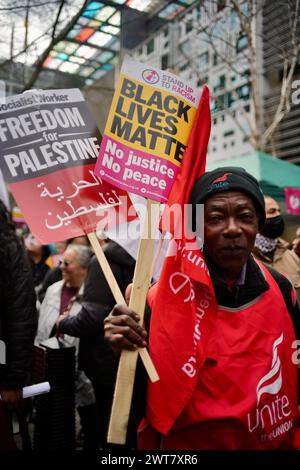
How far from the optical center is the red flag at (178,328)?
4.66 ft

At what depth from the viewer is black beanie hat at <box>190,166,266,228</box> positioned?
1.57m

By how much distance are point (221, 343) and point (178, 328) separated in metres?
0.17

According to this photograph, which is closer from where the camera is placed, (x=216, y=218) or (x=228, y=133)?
(x=216, y=218)

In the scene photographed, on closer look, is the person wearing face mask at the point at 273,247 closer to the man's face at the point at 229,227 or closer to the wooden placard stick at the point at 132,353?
the man's face at the point at 229,227

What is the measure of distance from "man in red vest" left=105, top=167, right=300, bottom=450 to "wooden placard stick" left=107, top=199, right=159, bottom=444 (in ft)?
0.19

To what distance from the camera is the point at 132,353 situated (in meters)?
1.41

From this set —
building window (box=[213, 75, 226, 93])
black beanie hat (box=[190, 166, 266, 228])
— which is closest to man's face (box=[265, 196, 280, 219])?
black beanie hat (box=[190, 166, 266, 228])

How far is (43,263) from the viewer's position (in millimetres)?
5078

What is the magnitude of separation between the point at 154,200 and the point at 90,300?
51.0 inches

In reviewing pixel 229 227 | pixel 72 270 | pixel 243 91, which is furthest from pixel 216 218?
pixel 243 91

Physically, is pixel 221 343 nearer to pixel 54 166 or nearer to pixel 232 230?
pixel 232 230

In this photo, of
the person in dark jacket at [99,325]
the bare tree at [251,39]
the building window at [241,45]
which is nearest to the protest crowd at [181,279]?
the person in dark jacket at [99,325]

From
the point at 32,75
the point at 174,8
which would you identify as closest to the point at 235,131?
the point at 174,8

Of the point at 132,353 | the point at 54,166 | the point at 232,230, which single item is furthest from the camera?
the point at 54,166
